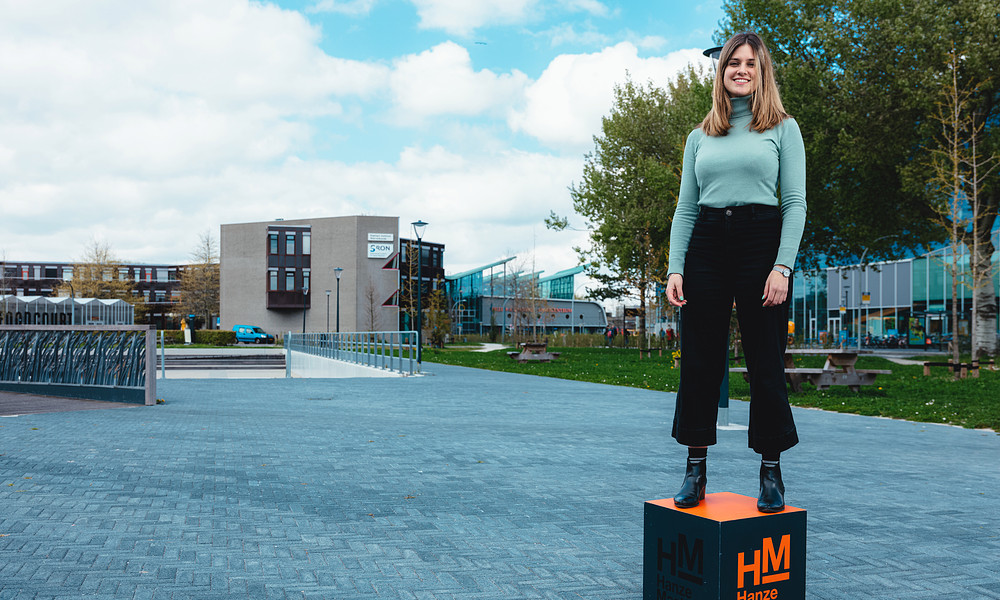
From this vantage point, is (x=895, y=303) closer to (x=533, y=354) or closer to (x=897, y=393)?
(x=533, y=354)

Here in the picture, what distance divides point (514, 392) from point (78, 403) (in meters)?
7.78

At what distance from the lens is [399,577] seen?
3580 millimetres

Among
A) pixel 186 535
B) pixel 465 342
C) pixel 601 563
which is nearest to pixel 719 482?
pixel 601 563

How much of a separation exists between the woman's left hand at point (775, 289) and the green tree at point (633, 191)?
26556mm

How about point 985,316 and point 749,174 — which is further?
point 985,316

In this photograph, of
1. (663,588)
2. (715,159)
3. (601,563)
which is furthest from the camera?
(601,563)

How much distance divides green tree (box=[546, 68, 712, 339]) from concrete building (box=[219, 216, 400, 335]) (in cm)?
3277

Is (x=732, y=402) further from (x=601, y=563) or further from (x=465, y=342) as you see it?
(x=465, y=342)

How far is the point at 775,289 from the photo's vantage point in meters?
2.93

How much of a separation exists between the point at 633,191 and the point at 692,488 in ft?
102

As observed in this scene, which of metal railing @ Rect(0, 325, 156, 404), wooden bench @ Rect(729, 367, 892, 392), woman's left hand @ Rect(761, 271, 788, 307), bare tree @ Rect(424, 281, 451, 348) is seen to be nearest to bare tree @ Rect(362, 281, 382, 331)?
bare tree @ Rect(424, 281, 451, 348)

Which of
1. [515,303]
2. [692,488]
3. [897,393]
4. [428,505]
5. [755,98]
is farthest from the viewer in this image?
[515,303]

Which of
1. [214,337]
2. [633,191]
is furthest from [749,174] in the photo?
[214,337]

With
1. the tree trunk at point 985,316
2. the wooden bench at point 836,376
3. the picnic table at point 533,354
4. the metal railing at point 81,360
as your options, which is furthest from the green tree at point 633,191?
the metal railing at point 81,360
